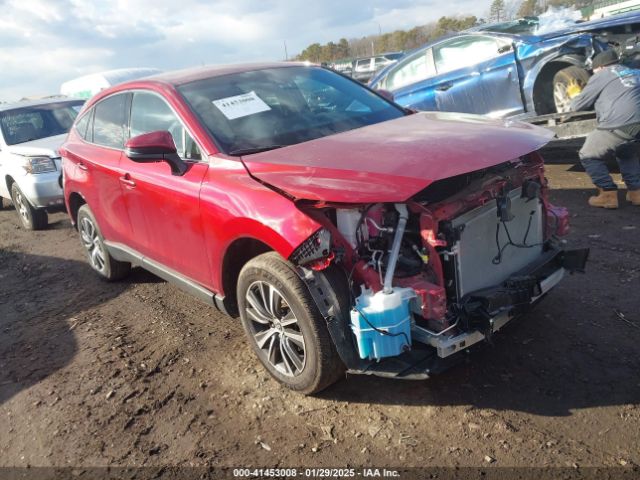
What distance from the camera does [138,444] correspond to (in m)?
2.92

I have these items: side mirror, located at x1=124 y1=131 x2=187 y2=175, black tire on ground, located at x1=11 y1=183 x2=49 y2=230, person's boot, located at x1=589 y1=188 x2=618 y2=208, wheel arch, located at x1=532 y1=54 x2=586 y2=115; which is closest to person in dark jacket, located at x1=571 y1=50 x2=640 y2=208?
person's boot, located at x1=589 y1=188 x2=618 y2=208

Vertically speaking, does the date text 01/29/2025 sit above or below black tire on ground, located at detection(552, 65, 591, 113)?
below

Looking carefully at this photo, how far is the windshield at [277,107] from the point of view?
338 cm

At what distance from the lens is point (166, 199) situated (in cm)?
359

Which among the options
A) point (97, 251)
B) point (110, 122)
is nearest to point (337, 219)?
point (110, 122)

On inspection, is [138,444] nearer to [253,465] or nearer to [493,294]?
[253,465]

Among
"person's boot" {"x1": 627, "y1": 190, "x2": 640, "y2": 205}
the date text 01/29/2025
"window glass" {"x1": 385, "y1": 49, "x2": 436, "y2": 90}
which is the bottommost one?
the date text 01/29/2025

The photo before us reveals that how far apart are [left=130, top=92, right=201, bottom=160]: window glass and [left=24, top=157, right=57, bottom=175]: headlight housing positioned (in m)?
4.22

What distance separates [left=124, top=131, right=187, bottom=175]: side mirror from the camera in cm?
322

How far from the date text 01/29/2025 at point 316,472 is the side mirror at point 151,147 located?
1891mm

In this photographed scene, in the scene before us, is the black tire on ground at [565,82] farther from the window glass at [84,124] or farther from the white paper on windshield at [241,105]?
the window glass at [84,124]

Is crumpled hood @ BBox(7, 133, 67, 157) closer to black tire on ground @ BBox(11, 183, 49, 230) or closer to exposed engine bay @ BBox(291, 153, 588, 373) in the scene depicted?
black tire on ground @ BBox(11, 183, 49, 230)

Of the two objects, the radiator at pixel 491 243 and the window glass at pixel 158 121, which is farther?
the window glass at pixel 158 121

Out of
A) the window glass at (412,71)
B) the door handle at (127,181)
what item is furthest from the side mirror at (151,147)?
the window glass at (412,71)
